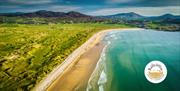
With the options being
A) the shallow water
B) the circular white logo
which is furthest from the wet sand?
the circular white logo

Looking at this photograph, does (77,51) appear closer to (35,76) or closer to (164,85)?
(35,76)

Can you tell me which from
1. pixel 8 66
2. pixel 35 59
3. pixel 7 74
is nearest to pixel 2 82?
pixel 7 74

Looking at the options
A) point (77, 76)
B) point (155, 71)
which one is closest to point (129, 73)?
point (77, 76)

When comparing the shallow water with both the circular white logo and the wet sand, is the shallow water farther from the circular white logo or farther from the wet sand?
the circular white logo

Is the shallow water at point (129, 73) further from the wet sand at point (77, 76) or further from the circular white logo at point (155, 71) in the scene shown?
the circular white logo at point (155, 71)

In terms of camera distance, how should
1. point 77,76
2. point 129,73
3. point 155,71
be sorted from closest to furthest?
point 155,71 → point 77,76 → point 129,73

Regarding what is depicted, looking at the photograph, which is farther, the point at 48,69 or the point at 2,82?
the point at 48,69

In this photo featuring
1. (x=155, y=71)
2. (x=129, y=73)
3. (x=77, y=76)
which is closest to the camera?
(x=155, y=71)

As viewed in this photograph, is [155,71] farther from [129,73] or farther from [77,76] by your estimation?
[77,76]
